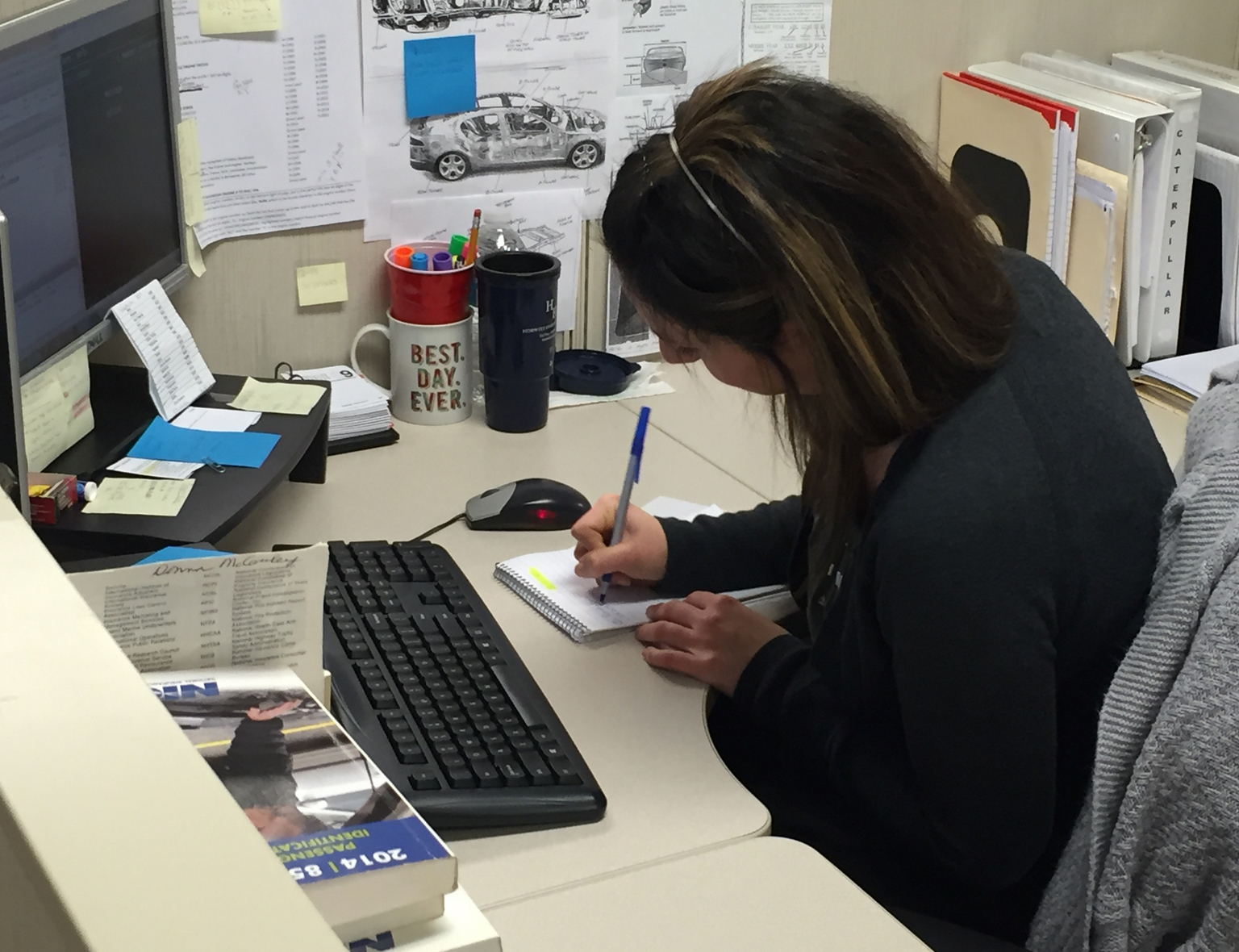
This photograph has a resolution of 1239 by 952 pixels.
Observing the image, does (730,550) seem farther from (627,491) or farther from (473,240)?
(473,240)

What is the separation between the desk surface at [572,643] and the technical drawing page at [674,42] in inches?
16.2

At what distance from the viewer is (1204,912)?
904 mm

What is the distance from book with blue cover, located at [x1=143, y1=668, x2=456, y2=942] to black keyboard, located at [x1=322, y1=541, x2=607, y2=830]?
0.65 ft

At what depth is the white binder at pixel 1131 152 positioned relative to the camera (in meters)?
1.76

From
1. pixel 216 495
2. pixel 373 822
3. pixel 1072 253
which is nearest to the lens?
pixel 373 822

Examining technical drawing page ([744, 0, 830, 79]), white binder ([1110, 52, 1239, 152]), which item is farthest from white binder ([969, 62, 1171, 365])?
technical drawing page ([744, 0, 830, 79])

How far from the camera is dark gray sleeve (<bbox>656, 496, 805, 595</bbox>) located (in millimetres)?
1277

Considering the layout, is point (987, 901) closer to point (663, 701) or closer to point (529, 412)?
point (663, 701)

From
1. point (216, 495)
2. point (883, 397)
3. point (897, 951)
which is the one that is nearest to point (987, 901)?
point (897, 951)

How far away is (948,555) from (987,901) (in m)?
0.33

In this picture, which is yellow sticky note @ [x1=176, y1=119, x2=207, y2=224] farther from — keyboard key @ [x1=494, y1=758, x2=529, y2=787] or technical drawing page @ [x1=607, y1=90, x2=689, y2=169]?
keyboard key @ [x1=494, y1=758, x2=529, y2=787]

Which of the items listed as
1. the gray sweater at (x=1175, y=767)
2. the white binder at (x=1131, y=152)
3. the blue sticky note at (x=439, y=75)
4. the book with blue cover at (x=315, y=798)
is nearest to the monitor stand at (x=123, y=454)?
the blue sticky note at (x=439, y=75)

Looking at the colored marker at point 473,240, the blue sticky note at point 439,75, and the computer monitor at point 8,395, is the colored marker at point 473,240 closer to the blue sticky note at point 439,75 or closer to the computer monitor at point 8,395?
the blue sticky note at point 439,75

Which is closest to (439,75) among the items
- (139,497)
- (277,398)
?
(277,398)
